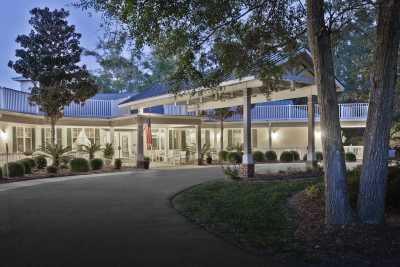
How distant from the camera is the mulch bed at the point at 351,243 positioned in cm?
523

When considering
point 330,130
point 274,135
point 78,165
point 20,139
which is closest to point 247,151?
Result: point 330,130

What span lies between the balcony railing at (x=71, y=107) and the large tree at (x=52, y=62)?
2.57 ft

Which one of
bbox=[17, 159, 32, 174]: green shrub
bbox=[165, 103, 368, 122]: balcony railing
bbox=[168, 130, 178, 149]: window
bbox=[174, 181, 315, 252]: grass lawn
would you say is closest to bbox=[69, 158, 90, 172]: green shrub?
bbox=[17, 159, 32, 174]: green shrub

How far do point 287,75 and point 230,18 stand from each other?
5194 millimetres

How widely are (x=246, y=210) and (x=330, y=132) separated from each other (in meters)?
3.07

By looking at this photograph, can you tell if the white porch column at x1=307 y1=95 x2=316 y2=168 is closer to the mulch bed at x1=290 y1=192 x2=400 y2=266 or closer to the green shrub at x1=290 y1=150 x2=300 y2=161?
the mulch bed at x1=290 y1=192 x2=400 y2=266

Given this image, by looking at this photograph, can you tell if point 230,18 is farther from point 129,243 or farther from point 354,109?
point 354,109

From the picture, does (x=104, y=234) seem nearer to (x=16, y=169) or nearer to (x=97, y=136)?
(x=16, y=169)

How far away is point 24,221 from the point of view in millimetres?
7777

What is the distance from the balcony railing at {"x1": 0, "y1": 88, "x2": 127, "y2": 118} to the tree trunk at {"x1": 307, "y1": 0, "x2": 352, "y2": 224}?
15.1 metres

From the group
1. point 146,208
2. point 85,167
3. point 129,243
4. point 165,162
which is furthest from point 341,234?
point 165,162

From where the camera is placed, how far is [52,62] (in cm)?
1962

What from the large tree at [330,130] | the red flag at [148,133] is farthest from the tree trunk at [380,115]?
the red flag at [148,133]

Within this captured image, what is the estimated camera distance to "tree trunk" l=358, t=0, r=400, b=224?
6.07m
